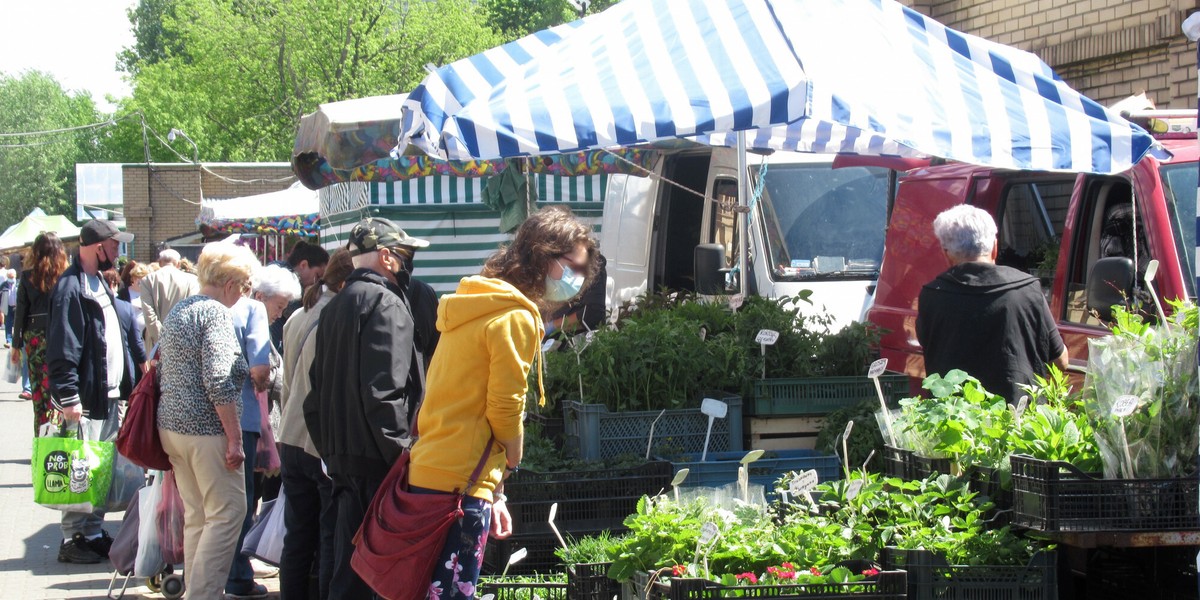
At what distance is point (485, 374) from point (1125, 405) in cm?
176

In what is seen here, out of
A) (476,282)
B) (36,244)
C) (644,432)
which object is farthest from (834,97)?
(36,244)

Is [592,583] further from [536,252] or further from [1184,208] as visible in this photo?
[1184,208]

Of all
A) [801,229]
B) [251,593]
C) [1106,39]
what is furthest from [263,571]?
[1106,39]

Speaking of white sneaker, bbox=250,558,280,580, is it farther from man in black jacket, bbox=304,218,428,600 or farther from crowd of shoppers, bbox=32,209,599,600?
man in black jacket, bbox=304,218,428,600

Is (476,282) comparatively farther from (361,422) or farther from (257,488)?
(257,488)

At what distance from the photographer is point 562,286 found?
3.76 metres

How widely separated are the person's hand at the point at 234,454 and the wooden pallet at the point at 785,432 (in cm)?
224

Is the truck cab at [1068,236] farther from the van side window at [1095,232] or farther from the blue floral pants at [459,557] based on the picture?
the blue floral pants at [459,557]

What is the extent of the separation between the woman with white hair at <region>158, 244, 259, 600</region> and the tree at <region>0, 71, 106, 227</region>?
7297cm

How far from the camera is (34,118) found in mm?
78625

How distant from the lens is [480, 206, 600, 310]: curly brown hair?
3.71m

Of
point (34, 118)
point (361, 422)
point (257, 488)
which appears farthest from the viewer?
point (34, 118)

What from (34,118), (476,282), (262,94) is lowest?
(476,282)

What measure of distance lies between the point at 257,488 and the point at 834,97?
12.4 feet
